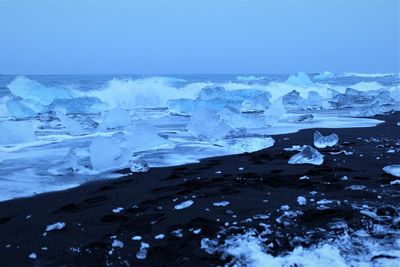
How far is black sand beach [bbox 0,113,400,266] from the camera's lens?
75.0 inches

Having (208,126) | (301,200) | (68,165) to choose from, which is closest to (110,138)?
(68,165)

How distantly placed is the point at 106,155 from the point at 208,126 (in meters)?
2.11

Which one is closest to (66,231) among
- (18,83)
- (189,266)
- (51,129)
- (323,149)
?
(189,266)

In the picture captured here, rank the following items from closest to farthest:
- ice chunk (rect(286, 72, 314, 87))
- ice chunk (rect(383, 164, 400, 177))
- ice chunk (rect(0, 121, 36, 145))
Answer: ice chunk (rect(383, 164, 400, 177))
ice chunk (rect(0, 121, 36, 145))
ice chunk (rect(286, 72, 314, 87))

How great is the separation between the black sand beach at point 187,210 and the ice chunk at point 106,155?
0.50 metres

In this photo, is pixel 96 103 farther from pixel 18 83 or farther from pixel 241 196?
pixel 241 196

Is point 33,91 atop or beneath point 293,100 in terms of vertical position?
atop

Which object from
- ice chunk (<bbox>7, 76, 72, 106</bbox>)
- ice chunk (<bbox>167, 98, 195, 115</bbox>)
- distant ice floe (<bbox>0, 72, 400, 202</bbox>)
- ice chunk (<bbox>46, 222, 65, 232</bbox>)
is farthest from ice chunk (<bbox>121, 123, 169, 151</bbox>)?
ice chunk (<bbox>7, 76, 72, 106</bbox>)

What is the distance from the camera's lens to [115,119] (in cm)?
716

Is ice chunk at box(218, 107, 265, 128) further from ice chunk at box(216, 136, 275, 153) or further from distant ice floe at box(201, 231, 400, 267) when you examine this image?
distant ice floe at box(201, 231, 400, 267)

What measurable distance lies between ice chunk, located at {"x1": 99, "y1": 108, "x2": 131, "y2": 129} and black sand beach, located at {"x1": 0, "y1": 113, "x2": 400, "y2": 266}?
361 cm

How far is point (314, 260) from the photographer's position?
1.73 metres

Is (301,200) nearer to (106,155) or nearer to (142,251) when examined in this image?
(142,251)

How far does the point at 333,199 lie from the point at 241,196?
58cm
